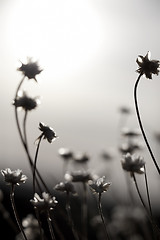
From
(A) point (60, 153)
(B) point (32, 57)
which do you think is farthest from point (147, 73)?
(A) point (60, 153)

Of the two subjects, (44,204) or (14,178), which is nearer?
(44,204)

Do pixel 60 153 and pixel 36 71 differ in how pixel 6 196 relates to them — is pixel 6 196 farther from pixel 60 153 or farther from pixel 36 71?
pixel 36 71

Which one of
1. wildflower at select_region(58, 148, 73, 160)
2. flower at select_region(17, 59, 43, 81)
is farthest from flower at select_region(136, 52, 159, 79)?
wildflower at select_region(58, 148, 73, 160)

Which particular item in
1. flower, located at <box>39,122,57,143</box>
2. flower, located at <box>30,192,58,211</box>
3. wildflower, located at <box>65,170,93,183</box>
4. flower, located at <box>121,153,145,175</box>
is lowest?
flower, located at <box>30,192,58,211</box>

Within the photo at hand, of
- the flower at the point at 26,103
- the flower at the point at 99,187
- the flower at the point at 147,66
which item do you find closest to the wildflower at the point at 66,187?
the flower at the point at 99,187

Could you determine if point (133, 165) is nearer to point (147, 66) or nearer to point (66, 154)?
point (147, 66)

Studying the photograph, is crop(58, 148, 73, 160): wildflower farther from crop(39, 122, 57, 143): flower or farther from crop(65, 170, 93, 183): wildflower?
crop(39, 122, 57, 143): flower

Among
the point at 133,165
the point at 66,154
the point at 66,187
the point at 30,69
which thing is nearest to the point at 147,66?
the point at 133,165
